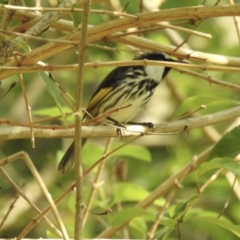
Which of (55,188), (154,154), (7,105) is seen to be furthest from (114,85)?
(154,154)

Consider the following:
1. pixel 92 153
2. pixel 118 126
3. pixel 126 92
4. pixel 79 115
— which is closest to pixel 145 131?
pixel 118 126

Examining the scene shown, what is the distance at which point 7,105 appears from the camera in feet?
13.8

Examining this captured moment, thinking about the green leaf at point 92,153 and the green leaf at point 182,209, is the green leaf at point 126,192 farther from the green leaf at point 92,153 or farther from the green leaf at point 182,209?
the green leaf at point 182,209

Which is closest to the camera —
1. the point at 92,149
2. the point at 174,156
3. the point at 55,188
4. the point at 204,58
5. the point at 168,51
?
the point at 204,58

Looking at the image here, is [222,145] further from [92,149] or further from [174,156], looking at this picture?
[174,156]

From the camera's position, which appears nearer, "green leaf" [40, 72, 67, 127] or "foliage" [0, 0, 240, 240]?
"green leaf" [40, 72, 67, 127]

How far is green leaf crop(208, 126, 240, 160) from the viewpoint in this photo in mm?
2006

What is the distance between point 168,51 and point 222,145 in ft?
1.06

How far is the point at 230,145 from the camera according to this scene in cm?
202

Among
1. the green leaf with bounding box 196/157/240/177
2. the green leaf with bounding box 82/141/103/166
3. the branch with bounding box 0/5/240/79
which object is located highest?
the branch with bounding box 0/5/240/79

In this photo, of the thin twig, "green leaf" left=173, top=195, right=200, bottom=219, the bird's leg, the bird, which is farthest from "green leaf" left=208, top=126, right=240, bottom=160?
the bird

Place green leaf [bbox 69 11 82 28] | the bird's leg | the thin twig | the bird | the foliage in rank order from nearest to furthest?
the thin twig, green leaf [bbox 69 11 82 28], the bird's leg, the foliage, the bird

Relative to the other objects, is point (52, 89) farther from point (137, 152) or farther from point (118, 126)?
point (137, 152)

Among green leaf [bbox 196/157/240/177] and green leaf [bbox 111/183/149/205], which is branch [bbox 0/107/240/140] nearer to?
green leaf [bbox 196/157/240/177]
